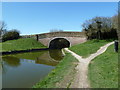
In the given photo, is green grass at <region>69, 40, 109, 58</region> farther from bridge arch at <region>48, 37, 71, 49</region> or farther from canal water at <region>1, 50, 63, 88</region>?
bridge arch at <region>48, 37, 71, 49</region>

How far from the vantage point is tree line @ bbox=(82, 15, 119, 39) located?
90.7 feet

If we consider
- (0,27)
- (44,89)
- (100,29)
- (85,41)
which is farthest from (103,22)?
(0,27)

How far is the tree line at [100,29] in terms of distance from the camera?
2766 cm

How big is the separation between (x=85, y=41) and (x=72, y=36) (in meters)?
3.52

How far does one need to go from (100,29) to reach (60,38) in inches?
413

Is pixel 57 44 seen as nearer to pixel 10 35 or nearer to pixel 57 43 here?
pixel 57 43

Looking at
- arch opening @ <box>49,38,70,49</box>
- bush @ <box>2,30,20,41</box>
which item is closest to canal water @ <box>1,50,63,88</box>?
arch opening @ <box>49,38,70,49</box>

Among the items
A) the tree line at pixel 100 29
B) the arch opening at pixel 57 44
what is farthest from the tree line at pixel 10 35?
the tree line at pixel 100 29

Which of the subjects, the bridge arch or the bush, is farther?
the bush

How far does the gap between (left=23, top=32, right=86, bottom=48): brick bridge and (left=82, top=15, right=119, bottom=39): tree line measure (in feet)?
6.13

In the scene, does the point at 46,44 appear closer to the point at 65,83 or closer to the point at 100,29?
the point at 100,29

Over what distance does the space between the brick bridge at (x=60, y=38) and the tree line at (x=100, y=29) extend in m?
1.87

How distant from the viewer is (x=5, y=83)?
7133mm

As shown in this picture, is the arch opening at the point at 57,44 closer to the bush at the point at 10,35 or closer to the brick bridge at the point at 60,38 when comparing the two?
the brick bridge at the point at 60,38
